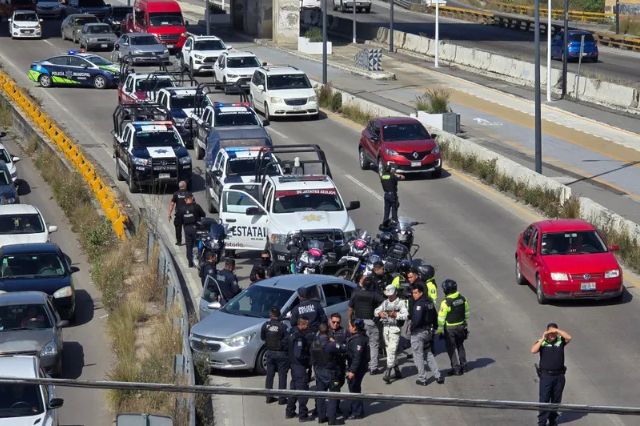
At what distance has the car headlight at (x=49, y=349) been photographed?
67.1ft

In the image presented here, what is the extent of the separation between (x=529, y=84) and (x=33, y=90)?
20371 millimetres

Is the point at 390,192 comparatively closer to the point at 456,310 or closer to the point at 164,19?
the point at 456,310

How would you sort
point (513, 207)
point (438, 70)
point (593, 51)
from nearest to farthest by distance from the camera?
point (513, 207) < point (438, 70) < point (593, 51)

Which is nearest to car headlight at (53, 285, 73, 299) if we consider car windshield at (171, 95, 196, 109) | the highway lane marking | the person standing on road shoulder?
the person standing on road shoulder

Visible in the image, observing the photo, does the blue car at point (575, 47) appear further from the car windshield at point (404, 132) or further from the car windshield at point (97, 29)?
the car windshield at point (404, 132)

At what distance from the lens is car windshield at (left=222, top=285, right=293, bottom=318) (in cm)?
2000

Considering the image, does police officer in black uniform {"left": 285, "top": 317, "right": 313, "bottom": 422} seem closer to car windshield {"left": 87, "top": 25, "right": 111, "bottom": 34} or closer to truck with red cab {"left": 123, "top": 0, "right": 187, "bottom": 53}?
truck with red cab {"left": 123, "top": 0, "right": 187, "bottom": 53}

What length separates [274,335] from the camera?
17703 millimetres

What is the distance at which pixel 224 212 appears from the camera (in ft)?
88.2

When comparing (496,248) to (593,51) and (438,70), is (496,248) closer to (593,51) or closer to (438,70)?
(438,70)

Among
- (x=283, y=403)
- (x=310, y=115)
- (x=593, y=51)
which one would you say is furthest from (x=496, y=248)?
(x=593, y=51)

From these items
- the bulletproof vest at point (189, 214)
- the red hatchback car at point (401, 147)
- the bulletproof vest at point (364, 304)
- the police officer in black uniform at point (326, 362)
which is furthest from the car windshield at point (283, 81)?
the police officer in black uniform at point (326, 362)

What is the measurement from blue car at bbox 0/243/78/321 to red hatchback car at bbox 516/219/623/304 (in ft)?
27.9

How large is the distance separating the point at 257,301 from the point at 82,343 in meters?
4.48
